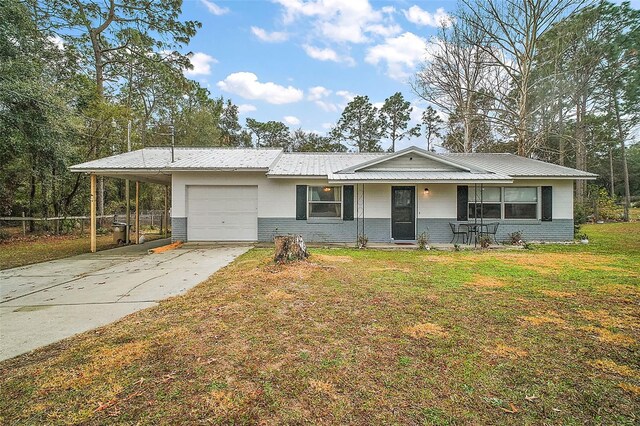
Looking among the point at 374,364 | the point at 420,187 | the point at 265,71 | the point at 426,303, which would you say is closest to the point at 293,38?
the point at 265,71

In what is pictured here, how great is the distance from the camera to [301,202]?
36.6 feet

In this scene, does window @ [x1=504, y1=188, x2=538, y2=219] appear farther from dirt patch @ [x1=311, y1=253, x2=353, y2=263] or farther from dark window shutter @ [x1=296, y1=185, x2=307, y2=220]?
dark window shutter @ [x1=296, y1=185, x2=307, y2=220]

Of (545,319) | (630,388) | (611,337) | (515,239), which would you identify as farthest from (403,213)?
(630,388)

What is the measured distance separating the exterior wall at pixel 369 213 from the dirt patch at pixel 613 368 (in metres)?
8.47

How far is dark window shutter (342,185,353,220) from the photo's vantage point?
11.1m

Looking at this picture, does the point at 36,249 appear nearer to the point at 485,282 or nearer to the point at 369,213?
the point at 369,213

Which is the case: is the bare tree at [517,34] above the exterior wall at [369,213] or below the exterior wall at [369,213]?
above

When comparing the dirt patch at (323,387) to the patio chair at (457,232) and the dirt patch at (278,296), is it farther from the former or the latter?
the patio chair at (457,232)

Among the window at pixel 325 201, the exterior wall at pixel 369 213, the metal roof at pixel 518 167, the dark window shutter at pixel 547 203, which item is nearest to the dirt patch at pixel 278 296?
the exterior wall at pixel 369 213

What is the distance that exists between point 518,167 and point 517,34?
342 inches

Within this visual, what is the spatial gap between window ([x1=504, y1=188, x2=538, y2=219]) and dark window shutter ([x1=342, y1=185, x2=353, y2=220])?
226 inches

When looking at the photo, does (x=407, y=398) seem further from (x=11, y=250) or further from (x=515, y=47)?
(x=515, y=47)

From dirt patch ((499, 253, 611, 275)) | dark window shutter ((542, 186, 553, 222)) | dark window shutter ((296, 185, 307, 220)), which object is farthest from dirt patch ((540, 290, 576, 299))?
dark window shutter ((542, 186, 553, 222))

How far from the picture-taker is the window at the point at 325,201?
11281mm
